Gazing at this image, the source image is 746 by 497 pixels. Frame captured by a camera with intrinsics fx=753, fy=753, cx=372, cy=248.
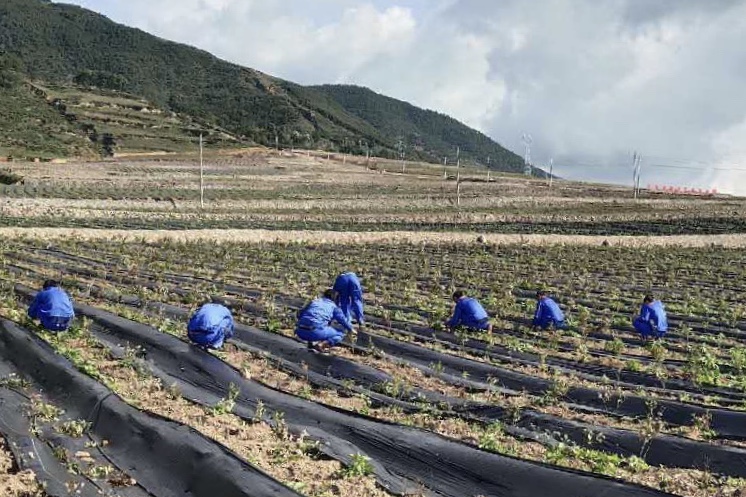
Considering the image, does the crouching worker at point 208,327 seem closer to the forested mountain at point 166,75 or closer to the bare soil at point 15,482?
the bare soil at point 15,482

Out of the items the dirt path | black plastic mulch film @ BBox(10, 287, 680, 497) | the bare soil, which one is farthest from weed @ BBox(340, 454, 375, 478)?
the dirt path

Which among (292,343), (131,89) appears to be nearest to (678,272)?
(292,343)

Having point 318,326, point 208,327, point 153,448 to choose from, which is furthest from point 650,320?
point 153,448

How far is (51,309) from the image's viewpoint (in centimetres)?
1121

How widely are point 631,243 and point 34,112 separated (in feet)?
245

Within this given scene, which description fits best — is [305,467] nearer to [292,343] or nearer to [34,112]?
[292,343]

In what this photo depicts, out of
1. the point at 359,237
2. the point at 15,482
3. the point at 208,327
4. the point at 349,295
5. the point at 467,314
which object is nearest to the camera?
the point at 15,482

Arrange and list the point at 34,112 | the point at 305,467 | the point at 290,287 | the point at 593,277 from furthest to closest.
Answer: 1. the point at 34,112
2. the point at 593,277
3. the point at 290,287
4. the point at 305,467

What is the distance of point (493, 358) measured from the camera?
11.6 meters

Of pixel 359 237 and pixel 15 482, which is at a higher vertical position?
pixel 359 237

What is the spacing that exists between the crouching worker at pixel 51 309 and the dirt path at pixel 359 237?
18336 millimetres

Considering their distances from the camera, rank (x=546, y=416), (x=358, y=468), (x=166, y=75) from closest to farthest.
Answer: (x=358, y=468)
(x=546, y=416)
(x=166, y=75)

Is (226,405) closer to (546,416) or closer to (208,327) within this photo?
(208,327)

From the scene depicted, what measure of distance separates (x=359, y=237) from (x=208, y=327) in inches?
963
